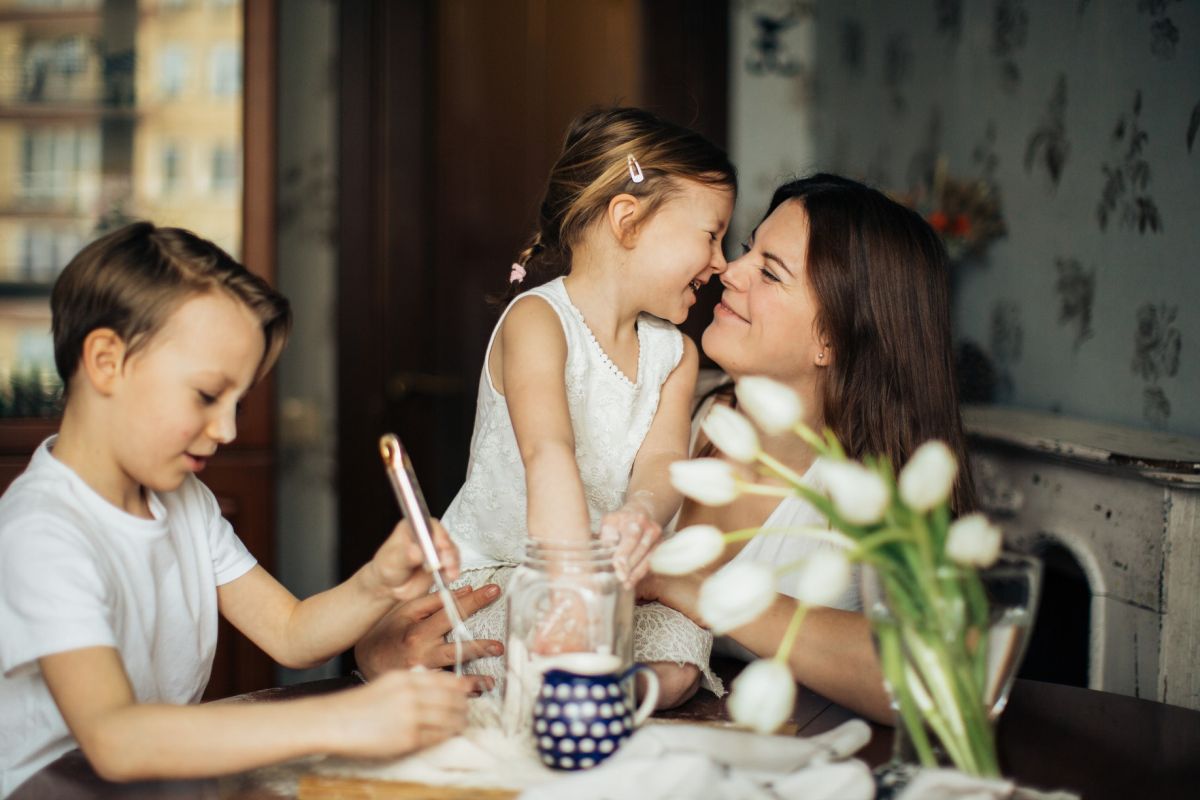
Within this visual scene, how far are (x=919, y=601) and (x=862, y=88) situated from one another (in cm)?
279

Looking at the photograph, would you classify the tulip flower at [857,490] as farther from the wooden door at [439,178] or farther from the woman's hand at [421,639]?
the wooden door at [439,178]

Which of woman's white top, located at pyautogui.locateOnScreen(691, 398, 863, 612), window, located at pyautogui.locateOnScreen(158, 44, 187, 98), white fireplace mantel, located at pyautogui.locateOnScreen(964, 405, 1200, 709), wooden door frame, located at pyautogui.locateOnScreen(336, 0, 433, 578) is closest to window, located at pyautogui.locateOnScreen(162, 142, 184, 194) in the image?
window, located at pyautogui.locateOnScreen(158, 44, 187, 98)

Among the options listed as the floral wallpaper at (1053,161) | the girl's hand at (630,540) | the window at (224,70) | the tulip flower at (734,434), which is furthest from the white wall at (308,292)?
the tulip flower at (734,434)

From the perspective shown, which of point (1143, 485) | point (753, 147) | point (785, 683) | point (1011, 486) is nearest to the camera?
point (785, 683)

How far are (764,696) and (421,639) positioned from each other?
0.74 m

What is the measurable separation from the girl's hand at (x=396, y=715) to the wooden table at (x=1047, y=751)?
0.15 feet

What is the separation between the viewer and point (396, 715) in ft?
3.15

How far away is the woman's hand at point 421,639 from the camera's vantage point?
4.61 feet

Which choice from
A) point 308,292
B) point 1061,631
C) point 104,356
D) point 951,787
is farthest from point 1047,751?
point 308,292

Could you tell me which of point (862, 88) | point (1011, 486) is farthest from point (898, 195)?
point (1011, 486)

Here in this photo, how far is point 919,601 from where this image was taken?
855 millimetres

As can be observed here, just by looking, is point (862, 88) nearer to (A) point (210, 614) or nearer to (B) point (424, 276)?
(B) point (424, 276)

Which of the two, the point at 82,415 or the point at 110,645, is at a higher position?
the point at 82,415

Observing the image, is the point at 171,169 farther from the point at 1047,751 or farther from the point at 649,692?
the point at 1047,751
